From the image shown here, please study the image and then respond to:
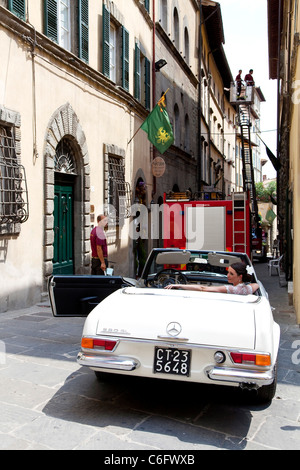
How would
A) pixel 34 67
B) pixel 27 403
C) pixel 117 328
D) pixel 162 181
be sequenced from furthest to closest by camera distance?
pixel 162 181, pixel 34 67, pixel 27 403, pixel 117 328

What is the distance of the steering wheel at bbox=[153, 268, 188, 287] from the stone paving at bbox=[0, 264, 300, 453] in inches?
46.3

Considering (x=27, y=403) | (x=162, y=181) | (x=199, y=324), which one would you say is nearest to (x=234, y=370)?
(x=199, y=324)

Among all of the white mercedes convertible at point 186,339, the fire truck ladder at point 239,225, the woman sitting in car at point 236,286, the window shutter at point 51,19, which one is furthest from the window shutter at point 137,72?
the white mercedes convertible at point 186,339

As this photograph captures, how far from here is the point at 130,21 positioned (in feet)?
48.6

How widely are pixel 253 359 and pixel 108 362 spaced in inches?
42.5

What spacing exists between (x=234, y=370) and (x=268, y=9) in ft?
64.8

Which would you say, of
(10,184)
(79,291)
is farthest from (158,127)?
(79,291)

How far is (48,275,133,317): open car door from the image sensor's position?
17.7 feet

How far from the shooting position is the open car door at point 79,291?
5.38 m

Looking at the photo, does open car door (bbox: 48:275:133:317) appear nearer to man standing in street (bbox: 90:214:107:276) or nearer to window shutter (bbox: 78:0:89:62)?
man standing in street (bbox: 90:214:107:276)

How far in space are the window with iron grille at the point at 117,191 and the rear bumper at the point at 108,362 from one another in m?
9.36

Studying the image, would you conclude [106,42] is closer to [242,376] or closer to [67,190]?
[67,190]

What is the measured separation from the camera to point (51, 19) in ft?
32.5

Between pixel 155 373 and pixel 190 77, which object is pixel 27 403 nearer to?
pixel 155 373
